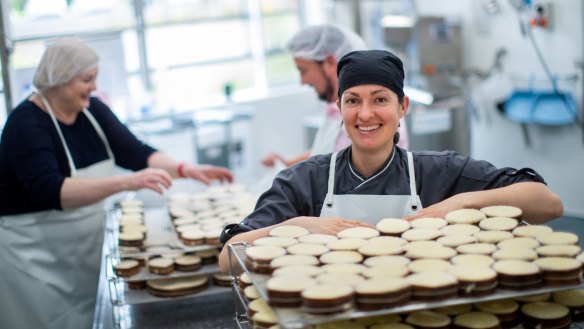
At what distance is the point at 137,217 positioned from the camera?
2.91 m

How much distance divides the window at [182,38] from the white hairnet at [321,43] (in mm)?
Result: 2553

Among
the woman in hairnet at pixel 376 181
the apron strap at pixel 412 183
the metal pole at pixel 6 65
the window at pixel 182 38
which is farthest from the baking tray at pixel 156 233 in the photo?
the window at pixel 182 38

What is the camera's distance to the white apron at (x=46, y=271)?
9.54ft

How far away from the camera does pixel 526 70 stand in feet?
18.1

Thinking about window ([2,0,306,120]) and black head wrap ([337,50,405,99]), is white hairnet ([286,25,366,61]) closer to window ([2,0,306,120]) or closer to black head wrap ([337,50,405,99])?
black head wrap ([337,50,405,99])

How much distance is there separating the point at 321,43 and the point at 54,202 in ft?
4.12

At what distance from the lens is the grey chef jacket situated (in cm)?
206

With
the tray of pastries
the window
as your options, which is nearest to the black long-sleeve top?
the tray of pastries

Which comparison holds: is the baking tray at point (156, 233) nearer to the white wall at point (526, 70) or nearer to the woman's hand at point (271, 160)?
the woman's hand at point (271, 160)

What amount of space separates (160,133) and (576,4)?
10.4ft

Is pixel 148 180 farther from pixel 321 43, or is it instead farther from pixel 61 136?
pixel 321 43

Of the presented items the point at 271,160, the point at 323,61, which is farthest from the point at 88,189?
the point at 323,61

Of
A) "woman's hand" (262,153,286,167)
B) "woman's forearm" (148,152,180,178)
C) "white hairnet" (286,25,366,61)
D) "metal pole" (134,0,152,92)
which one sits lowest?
"woman's hand" (262,153,286,167)

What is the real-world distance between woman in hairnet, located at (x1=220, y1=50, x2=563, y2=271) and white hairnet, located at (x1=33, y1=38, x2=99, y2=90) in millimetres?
1259
